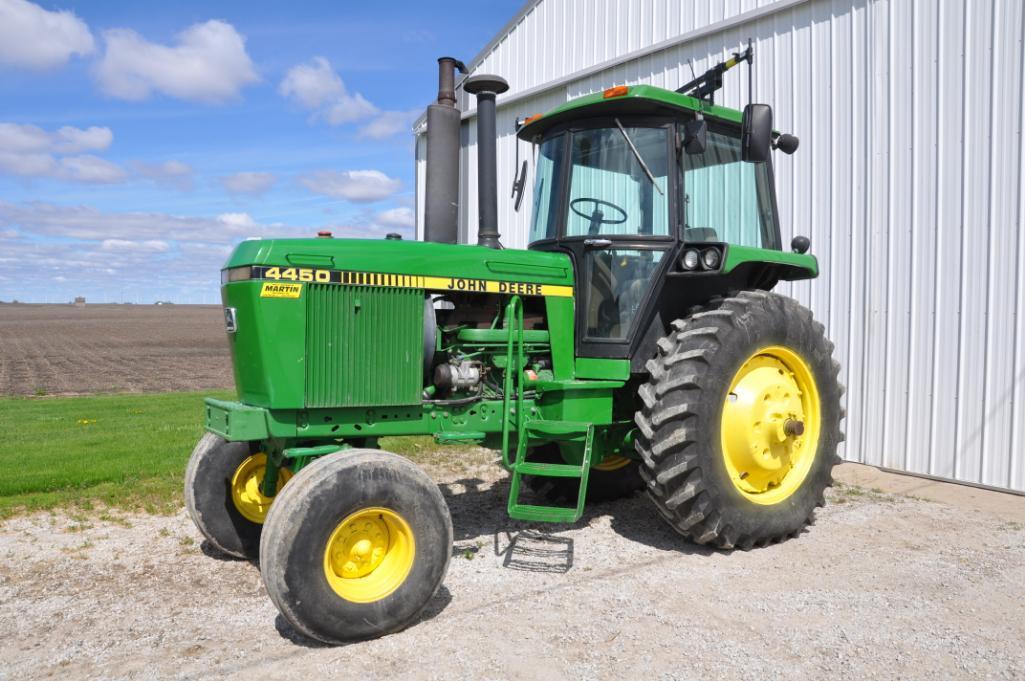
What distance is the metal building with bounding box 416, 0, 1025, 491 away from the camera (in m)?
6.42

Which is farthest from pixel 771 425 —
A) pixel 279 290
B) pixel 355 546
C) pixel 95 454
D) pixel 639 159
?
pixel 95 454

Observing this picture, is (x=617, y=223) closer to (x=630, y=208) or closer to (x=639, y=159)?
(x=630, y=208)

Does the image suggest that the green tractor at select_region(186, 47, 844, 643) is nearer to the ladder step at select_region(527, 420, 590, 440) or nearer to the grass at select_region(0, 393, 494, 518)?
→ the ladder step at select_region(527, 420, 590, 440)

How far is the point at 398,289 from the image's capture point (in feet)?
14.3

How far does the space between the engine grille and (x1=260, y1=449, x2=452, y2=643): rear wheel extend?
18.3 inches

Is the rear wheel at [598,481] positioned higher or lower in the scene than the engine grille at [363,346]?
lower

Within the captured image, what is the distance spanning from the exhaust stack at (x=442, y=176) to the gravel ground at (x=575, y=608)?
197 cm

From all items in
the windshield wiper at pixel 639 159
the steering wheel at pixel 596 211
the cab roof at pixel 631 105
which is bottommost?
the steering wheel at pixel 596 211

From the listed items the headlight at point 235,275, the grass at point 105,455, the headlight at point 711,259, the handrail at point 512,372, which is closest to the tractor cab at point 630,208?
the headlight at point 711,259

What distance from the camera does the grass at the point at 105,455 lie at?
244 inches

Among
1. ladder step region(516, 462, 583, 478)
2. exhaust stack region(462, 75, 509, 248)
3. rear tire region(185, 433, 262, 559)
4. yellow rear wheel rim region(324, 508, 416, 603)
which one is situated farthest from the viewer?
exhaust stack region(462, 75, 509, 248)

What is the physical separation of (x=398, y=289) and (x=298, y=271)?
0.55 metres

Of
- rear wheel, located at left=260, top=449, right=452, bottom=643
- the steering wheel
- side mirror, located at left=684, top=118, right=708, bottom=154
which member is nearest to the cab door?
the steering wheel

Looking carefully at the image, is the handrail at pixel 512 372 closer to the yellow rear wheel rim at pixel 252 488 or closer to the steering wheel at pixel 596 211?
the steering wheel at pixel 596 211
